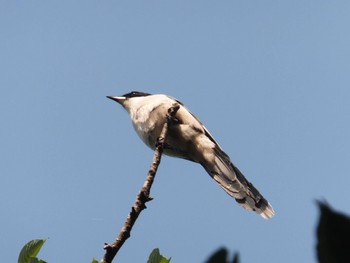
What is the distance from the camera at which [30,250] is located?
252 centimetres

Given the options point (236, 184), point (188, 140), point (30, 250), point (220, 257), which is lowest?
point (30, 250)

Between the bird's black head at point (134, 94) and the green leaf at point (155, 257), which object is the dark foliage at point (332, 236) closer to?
the green leaf at point (155, 257)

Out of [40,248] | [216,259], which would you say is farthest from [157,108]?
[216,259]

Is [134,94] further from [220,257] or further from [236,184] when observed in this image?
[220,257]

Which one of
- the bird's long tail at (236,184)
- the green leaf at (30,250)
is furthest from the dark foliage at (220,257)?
the bird's long tail at (236,184)

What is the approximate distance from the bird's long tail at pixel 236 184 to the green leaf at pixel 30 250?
9.67 ft

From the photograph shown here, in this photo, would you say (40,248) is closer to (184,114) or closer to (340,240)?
(340,240)

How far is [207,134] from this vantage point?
6.29 metres

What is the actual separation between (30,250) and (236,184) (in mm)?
→ 3383

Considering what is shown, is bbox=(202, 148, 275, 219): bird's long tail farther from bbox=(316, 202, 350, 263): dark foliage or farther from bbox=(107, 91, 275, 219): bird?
bbox=(316, 202, 350, 263): dark foliage

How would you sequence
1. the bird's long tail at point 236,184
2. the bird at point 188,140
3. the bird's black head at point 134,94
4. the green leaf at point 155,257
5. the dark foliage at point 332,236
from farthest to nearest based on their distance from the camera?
1. the bird's black head at point 134,94
2. the bird at point 188,140
3. the bird's long tail at point 236,184
4. the green leaf at point 155,257
5. the dark foliage at point 332,236

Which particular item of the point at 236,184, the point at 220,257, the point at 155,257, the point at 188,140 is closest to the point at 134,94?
the point at 188,140

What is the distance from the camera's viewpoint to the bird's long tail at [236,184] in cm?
520

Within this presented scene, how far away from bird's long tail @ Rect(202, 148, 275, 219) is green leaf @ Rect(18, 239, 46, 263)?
295 cm
